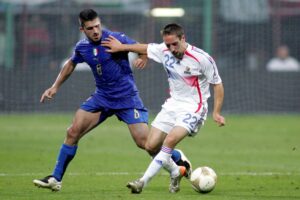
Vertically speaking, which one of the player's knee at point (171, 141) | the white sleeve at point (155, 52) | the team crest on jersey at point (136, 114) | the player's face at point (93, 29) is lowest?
the player's knee at point (171, 141)

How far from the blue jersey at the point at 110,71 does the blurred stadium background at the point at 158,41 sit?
14185 mm

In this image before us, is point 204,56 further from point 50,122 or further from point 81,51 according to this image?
point 50,122

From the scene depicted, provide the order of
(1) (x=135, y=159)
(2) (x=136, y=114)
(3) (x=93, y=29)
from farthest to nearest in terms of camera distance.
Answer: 1. (1) (x=135, y=159)
2. (2) (x=136, y=114)
3. (3) (x=93, y=29)

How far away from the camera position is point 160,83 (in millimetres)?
27094

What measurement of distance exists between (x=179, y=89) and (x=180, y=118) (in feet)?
1.33

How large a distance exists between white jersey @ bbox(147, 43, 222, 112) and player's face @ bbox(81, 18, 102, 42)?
67 centimetres

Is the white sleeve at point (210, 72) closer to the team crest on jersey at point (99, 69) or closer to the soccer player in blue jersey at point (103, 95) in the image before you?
the soccer player in blue jersey at point (103, 95)

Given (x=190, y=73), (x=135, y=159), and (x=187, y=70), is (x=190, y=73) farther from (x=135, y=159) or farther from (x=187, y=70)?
(x=135, y=159)

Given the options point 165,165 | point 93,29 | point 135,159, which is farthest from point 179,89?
point 135,159

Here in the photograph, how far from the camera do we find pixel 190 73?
38.3 feet

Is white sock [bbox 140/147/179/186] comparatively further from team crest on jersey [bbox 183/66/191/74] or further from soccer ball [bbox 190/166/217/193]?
team crest on jersey [bbox 183/66/191/74]

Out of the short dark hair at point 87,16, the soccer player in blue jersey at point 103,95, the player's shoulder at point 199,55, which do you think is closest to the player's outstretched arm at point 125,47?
the soccer player in blue jersey at point 103,95

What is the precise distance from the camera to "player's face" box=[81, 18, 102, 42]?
11.9 meters

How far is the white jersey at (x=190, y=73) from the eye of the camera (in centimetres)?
1166
